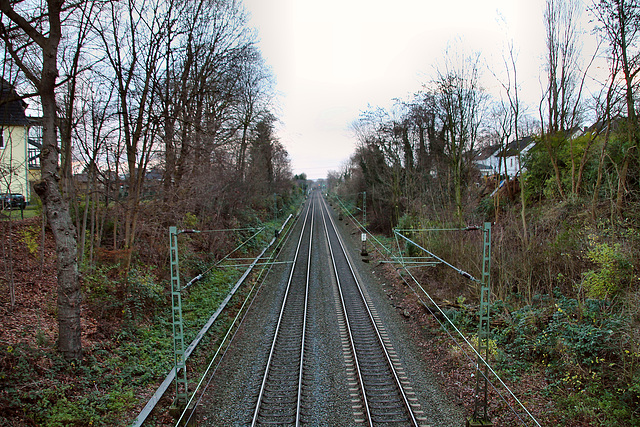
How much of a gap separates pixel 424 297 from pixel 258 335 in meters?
6.59

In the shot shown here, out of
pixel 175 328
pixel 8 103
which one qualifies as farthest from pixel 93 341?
pixel 8 103

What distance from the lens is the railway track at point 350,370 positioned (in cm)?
737

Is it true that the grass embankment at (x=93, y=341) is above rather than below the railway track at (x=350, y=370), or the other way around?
above

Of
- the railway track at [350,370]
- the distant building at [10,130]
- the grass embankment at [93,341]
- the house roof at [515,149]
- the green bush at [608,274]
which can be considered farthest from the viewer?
the house roof at [515,149]

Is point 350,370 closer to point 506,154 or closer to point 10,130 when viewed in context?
point 10,130

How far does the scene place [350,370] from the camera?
9211 millimetres

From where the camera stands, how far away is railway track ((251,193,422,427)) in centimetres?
737

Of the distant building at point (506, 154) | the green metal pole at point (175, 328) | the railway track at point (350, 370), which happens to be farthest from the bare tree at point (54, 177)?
the distant building at point (506, 154)

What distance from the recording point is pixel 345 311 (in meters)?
13.2

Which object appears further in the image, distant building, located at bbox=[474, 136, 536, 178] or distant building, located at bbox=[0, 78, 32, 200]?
distant building, located at bbox=[474, 136, 536, 178]

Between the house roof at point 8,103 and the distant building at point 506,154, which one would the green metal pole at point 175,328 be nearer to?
the house roof at point 8,103

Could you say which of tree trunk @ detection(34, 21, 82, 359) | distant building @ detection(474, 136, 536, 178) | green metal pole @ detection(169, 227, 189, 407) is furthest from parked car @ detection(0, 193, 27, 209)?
distant building @ detection(474, 136, 536, 178)

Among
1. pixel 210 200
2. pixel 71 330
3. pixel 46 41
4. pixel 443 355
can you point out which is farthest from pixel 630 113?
pixel 210 200

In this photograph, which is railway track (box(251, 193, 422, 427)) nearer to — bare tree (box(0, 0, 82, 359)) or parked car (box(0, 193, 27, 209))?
bare tree (box(0, 0, 82, 359))
